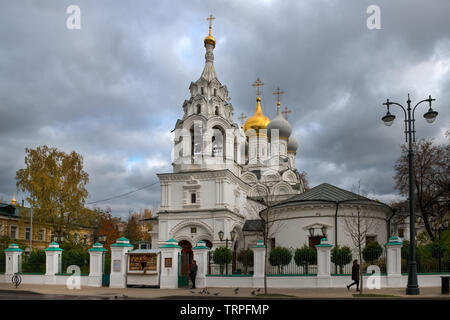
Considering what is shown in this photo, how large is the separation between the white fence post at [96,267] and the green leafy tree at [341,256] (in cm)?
1172

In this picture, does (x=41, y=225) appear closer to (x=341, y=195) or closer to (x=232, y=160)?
(x=232, y=160)

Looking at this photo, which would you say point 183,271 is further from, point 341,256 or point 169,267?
point 341,256

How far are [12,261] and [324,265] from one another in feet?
58.3

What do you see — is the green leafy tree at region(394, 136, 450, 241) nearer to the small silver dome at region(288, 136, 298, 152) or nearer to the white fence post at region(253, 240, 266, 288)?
the white fence post at region(253, 240, 266, 288)

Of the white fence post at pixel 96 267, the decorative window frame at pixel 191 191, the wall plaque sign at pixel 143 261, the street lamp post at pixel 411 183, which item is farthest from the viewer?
the decorative window frame at pixel 191 191

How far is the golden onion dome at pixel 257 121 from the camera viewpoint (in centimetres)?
5131

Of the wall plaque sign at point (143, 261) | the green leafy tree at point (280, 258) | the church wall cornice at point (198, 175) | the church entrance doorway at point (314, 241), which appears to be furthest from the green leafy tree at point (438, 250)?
the church wall cornice at point (198, 175)

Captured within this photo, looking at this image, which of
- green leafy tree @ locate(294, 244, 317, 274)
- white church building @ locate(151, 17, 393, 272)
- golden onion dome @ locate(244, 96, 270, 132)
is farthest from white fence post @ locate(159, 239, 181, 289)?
golden onion dome @ locate(244, 96, 270, 132)

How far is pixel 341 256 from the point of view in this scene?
22516 millimetres

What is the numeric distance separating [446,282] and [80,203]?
2957 centimetres

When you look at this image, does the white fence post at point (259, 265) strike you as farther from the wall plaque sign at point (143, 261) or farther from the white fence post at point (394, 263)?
the white fence post at point (394, 263)

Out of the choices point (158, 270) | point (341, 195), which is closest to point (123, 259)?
point (158, 270)

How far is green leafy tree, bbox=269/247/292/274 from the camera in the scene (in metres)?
23.5

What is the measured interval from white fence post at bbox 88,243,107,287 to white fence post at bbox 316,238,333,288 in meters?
10.9
